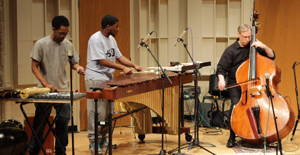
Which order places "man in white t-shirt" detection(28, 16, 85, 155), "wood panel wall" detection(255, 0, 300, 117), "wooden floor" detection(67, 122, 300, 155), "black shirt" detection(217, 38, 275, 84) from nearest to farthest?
"man in white t-shirt" detection(28, 16, 85, 155) → "wooden floor" detection(67, 122, 300, 155) → "black shirt" detection(217, 38, 275, 84) → "wood panel wall" detection(255, 0, 300, 117)

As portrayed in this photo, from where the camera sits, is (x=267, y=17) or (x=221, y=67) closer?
(x=221, y=67)

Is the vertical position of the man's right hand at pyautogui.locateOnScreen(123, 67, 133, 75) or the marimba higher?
the man's right hand at pyautogui.locateOnScreen(123, 67, 133, 75)

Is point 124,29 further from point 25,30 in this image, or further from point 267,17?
point 267,17

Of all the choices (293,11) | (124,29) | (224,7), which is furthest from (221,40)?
(124,29)

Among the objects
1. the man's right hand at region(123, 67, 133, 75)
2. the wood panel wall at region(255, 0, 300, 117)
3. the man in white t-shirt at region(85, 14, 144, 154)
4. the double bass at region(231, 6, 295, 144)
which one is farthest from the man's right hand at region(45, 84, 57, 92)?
the wood panel wall at region(255, 0, 300, 117)

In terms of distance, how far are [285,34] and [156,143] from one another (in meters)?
3.33

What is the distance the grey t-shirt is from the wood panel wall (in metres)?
4.07

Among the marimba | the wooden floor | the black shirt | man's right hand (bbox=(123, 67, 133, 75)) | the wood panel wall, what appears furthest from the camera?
the wood panel wall

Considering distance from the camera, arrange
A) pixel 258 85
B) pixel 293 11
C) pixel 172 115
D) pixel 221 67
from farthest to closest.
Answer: pixel 293 11 < pixel 221 67 < pixel 172 115 < pixel 258 85

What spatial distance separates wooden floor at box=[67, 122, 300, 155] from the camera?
383 centimetres

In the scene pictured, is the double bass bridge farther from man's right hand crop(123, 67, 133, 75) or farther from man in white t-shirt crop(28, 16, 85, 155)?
man in white t-shirt crop(28, 16, 85, 155)

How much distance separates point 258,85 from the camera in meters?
3.53

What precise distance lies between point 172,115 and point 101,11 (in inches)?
97.5

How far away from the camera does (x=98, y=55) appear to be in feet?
11.5
